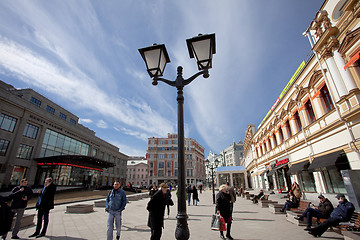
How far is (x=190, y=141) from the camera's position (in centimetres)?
7431

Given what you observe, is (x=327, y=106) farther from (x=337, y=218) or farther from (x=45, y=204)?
(x=45, y=204)

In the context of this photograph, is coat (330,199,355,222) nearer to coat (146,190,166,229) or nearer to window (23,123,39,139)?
coat (146,190,166,229)

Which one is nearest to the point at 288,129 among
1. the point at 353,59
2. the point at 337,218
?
the point at 353,59

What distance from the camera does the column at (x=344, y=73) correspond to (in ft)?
27.8

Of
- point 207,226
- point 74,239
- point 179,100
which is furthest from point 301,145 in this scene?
point 74,239

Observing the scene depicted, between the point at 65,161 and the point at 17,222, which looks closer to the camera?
the point at 17,222

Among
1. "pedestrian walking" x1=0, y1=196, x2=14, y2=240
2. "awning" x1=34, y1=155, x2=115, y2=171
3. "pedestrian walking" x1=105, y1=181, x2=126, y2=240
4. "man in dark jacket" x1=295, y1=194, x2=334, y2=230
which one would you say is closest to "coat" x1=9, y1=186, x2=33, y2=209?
"pedestrian walking" x1=0, y1=196, x2=14, y2=240

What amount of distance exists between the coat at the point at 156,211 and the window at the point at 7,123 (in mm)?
28778

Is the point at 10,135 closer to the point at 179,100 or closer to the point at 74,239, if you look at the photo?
the point at 74,239

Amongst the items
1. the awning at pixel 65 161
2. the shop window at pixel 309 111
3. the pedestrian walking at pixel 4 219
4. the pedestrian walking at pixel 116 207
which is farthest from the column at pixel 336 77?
the awning at pixel 65 161

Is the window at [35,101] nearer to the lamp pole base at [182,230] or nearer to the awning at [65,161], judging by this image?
the awning at [65,161]

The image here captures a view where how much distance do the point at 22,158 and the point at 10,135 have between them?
385cm

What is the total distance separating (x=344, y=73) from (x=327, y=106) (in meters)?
2.51

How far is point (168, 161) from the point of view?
68.1m
